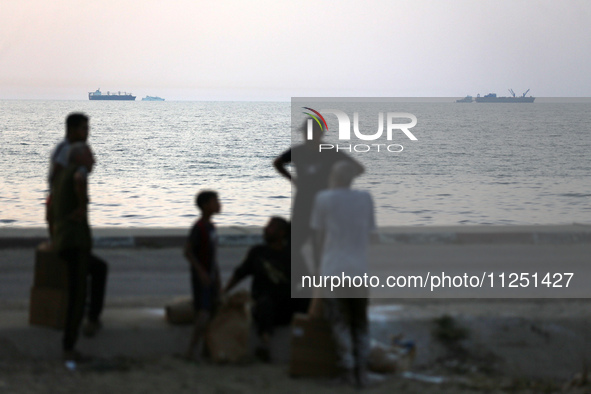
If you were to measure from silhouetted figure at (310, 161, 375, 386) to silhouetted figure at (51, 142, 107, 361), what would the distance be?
183cm

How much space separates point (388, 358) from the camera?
6.16 m

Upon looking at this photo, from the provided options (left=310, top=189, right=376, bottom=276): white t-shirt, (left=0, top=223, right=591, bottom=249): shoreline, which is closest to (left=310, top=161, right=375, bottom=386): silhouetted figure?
(left=310, top=189, right=376, bottom=276): white t-shirt

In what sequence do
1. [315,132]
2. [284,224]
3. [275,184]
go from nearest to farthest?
[284,224] < [315,132] < [275,184]

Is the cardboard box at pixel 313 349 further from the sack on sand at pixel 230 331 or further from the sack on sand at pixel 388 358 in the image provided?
the sack on sand at pixel 230 331

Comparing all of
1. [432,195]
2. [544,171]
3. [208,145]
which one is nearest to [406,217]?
[432,195]

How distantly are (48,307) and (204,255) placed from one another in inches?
60.5

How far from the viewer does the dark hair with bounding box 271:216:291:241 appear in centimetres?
653

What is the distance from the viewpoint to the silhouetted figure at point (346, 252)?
17.7 feet

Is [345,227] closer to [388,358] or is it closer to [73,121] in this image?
[388,358]

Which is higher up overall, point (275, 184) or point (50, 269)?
point (50, 269)

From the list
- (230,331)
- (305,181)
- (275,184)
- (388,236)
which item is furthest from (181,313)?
(275,184)

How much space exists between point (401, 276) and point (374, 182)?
3139 cm

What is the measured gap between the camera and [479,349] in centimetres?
693

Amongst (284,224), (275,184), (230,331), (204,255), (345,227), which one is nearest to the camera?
(345,227)
